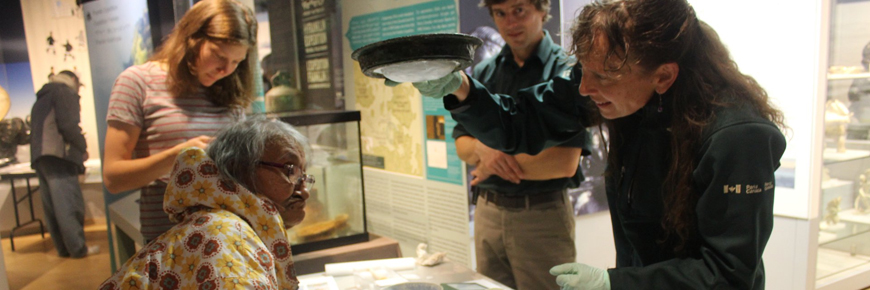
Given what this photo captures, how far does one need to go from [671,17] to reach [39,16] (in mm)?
2092

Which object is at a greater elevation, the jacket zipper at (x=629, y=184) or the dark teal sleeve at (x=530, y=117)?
the dark teal sleeve at (x=530, y=117)

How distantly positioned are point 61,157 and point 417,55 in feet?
4.75

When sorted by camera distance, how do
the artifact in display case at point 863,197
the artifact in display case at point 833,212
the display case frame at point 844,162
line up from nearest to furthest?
the display case frame at point 844,162 < the artifact in display case at point 833,212 < the artifact in display case at point 863,197

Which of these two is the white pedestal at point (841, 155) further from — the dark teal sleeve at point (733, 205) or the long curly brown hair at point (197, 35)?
the long curly brown hair at point (197, 35)

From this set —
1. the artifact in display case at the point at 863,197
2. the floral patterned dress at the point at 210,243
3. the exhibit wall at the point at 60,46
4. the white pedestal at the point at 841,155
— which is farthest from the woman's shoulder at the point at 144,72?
the artifact in display case at the point at 863,197

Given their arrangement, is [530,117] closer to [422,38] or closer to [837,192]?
[422,38]

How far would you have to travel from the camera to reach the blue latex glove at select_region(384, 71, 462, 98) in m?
1.97

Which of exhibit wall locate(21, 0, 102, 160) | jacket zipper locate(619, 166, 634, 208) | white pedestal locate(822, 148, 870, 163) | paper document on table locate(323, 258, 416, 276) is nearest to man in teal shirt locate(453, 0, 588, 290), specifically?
paper document on table locate(323, 258, 416, 276)

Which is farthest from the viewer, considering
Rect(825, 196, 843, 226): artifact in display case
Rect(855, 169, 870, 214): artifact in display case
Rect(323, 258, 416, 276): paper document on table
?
Rect(855, 169, 870, 214): artifact in display case

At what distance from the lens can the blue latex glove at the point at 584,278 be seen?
1713mm

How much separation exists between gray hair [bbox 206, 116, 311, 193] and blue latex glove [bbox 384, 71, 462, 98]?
0.41 m

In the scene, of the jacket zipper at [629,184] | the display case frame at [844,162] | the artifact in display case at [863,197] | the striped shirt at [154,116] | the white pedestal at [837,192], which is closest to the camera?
the jacket zipper at [629,184]

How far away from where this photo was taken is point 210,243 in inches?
55.9

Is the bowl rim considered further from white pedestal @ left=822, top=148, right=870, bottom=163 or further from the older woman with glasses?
white pedestal @ left=822, top=148, right=870, bottom=163
